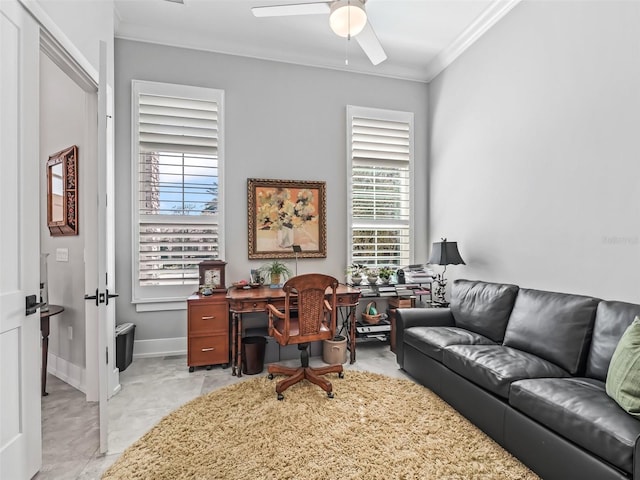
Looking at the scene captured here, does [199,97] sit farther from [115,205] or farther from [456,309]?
[456,309]

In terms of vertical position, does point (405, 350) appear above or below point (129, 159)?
below

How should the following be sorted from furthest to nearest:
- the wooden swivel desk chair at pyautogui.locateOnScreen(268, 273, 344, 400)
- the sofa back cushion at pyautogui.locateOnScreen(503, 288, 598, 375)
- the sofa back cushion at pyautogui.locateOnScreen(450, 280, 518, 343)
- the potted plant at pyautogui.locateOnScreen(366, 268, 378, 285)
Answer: the potted plant at pyautogui.locateOnScreen(366, 268, 378, 285)
the sofa back cushion at pyautogui.locateOnScreen(450, 280, 518, 343)
the wooden swivel desk chair at pyautogui.locateOnScreen(268, 273, 344, 400)
the sofa back cushion at pyautogui.locateOnScreen(503, 288, 598, 375)

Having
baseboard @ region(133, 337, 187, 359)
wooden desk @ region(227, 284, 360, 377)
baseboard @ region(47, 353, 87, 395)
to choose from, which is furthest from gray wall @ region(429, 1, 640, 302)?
baseboard @ region(47, 353, 87, 395)

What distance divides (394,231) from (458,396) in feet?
8.04

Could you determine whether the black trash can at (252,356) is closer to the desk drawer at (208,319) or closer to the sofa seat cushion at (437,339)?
the desk drawer at (208,319)

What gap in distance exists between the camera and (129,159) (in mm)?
3553

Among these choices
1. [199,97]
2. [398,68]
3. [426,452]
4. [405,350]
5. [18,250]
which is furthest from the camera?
[398,68]

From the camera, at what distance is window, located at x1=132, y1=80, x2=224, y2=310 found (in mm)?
3578

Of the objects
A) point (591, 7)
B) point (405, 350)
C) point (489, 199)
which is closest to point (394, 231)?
point (489, 199)

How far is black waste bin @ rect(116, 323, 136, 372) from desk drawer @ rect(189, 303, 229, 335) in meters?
0.65

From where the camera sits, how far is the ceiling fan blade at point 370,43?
2.75 m

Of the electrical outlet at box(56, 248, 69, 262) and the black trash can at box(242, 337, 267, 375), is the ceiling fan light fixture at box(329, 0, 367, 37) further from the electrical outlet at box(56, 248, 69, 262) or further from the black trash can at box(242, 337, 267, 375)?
the electrical outlet at box(56, 248, 69, 262)

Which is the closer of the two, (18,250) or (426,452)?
(18,250)

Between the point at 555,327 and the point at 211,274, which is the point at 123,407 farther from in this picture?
the point at 555,327
